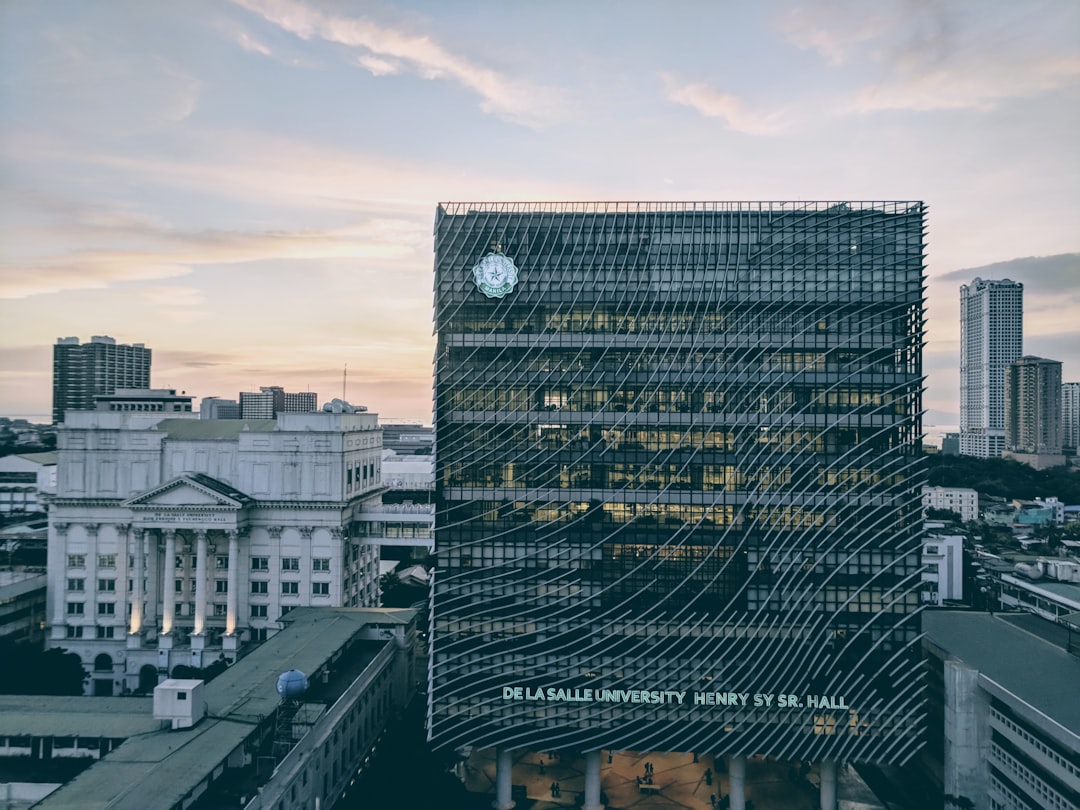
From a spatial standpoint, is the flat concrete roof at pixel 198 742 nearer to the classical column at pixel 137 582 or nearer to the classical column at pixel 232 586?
the classical column at pixel 232 586

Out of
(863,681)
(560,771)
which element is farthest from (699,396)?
(560,771)

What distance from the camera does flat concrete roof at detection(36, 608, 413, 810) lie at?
56.3m

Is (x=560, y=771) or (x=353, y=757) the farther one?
(x=560, y=771)

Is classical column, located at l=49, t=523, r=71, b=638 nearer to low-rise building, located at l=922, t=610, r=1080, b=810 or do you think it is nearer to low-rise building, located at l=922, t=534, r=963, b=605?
low-rise building, located at l=922, t=610, r=1080, b=810

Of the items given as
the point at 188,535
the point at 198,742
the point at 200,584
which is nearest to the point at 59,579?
the point at 188,535

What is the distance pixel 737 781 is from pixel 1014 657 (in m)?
36.9

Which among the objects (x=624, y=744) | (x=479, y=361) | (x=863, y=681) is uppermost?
(x=479, y=361)

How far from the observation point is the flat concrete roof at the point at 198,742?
56.3 metres

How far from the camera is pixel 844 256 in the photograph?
8525cm

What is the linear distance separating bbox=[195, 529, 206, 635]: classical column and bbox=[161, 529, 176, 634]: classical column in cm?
393

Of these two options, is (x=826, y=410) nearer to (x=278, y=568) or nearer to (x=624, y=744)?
(x=624, y=744)

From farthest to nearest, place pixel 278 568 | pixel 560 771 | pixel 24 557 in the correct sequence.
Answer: pixel 24 557 → pixel 278 568 → pixel 560 771

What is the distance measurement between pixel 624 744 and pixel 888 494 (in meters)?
44.0

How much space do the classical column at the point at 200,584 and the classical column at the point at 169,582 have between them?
12.9ft
